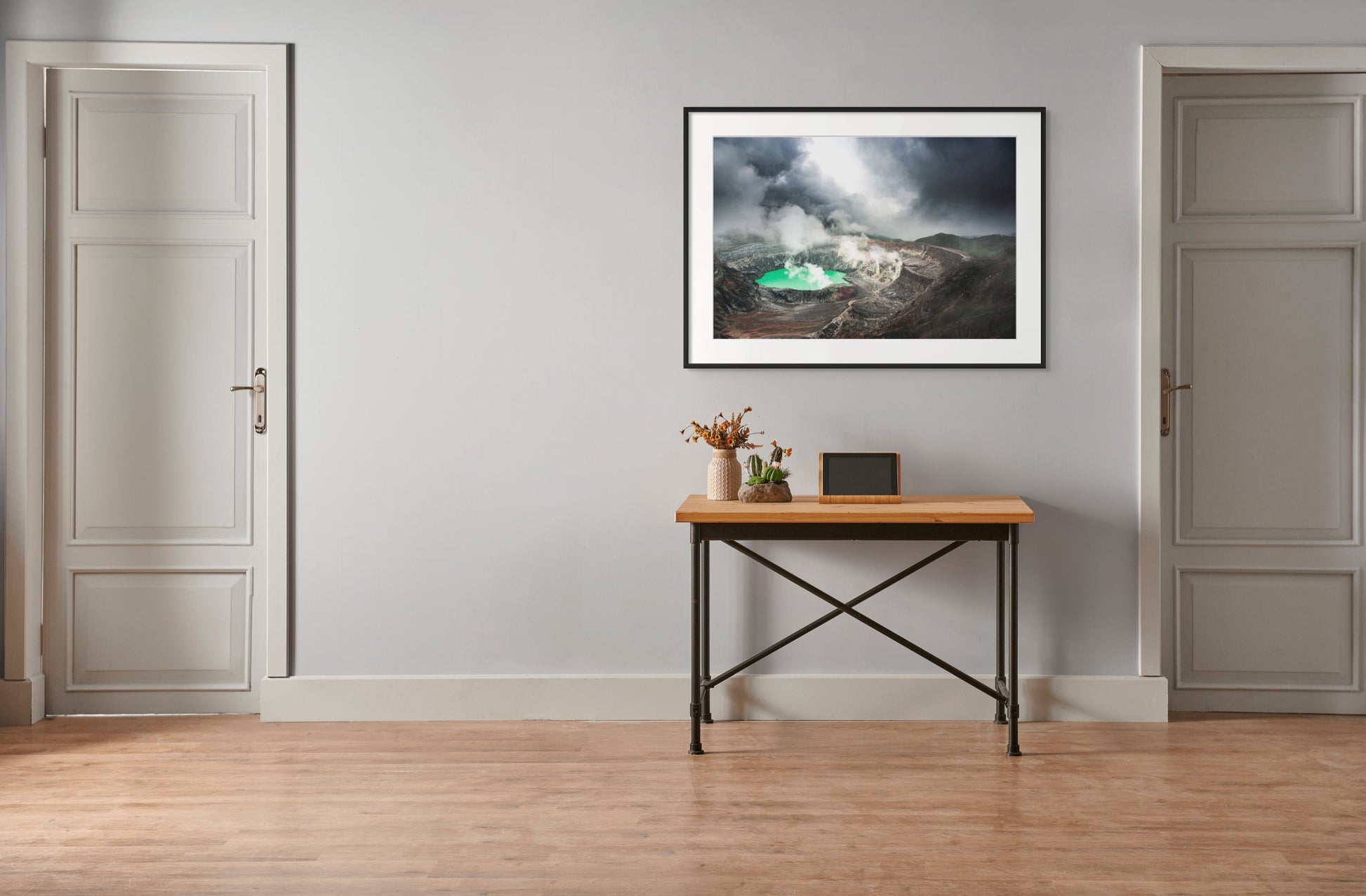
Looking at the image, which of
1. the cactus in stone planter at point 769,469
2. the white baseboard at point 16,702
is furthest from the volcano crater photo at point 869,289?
the white baseboard at point 16,702

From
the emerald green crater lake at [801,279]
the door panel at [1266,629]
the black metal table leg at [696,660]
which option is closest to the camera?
the black metal table leg at [696,660]

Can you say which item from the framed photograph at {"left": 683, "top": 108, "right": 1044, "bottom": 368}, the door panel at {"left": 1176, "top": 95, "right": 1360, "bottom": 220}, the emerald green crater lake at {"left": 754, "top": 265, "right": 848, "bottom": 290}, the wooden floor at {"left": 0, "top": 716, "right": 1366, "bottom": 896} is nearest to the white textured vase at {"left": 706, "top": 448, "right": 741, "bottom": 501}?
the framed photograph at {"left": 683, "top": 108, "right": 1044, "bottom": 368}

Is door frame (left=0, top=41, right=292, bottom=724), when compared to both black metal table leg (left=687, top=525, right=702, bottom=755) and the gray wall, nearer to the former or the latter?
the gray wall

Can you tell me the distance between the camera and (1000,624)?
3281 mm

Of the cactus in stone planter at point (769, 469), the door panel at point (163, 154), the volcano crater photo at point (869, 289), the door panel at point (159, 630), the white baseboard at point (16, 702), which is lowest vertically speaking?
the white baseboard at point (16, 702)

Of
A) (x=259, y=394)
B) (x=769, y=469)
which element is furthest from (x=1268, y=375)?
(x=259, y=394)

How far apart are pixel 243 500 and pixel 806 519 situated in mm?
2081

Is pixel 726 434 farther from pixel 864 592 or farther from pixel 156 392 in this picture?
pixel 156 392

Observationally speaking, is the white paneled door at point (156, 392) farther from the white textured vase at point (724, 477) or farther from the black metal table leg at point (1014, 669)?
the black metal table leg at point (1014, 669)

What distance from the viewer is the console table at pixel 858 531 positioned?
2875 millimetres

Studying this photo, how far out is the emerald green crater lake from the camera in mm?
3307

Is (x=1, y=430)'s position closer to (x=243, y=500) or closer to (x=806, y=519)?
(x=243, y=500)

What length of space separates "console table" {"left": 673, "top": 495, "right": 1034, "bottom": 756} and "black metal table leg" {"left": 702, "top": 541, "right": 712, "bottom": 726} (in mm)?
29

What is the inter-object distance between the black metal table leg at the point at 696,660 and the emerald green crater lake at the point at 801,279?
96cm
